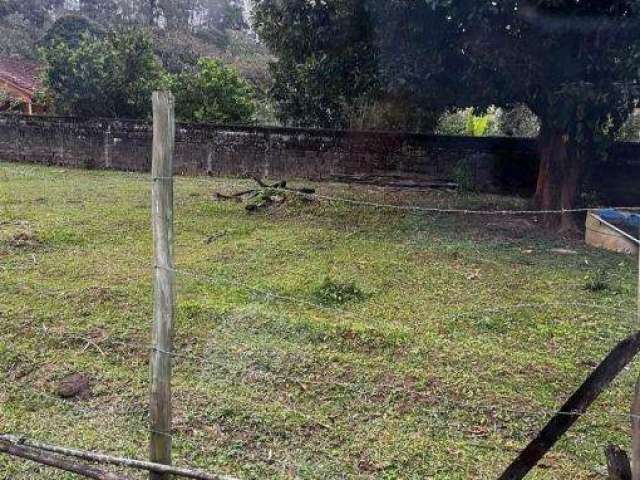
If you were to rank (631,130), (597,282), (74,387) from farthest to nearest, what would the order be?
(631,130) < (597,282) < (74,387)

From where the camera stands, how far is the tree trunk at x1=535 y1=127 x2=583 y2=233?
681 cm

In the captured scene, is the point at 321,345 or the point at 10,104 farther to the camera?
the point at 10,104

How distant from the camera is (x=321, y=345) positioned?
3.69 metres

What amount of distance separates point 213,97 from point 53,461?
36.2 ft

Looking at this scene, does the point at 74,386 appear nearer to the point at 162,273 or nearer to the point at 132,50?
the point at 162,273

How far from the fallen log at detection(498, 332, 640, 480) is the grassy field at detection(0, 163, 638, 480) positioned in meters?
0.24

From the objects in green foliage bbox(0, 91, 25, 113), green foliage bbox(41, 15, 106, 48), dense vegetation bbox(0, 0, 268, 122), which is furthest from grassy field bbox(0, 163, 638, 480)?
green foliage bbox(41, 15, 106, 48)

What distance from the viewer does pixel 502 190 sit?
9.50 meters

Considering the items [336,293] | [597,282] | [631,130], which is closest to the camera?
[336,293]

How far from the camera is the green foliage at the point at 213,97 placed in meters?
12.2

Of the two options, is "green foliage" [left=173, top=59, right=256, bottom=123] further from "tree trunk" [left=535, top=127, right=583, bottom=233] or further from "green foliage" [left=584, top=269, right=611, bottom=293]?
"green foliage" [left=584, top=269, right=611, bottom=293]

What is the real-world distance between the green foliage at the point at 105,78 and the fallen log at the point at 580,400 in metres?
11.9

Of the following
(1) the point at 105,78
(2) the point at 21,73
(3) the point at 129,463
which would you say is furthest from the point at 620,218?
(2) the point at 21,73

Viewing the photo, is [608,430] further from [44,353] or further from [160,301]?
[44,353]
